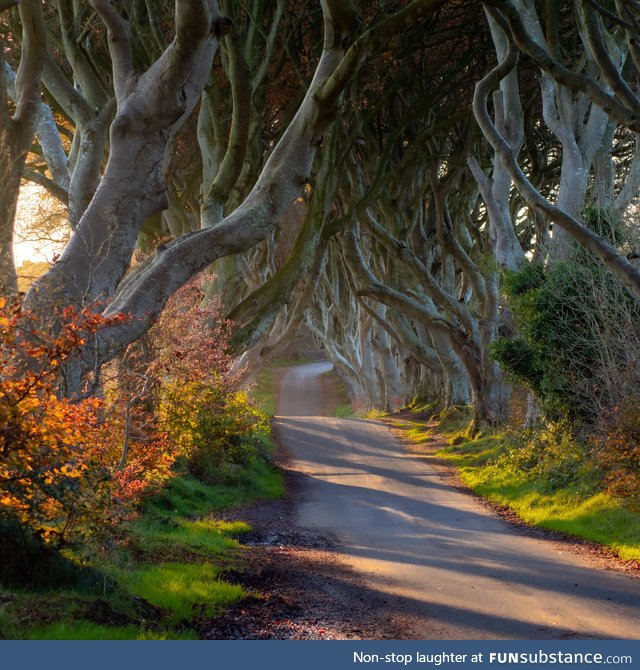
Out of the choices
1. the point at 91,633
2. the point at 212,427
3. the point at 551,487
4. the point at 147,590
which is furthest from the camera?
the point at 212,427

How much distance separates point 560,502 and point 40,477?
9031 mm

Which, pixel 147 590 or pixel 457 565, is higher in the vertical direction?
pixel 147 590

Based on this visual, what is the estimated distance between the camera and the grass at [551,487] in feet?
33.8

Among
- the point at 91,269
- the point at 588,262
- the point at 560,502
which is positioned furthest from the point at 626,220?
the point at 91,269

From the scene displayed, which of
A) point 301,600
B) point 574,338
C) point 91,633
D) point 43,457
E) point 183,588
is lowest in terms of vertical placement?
point 301,600

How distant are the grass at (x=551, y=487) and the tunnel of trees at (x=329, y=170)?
0.87 m

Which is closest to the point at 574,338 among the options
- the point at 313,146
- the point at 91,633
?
the point at 313,146

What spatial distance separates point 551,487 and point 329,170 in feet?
24.9

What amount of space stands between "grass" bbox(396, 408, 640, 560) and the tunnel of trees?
87cm

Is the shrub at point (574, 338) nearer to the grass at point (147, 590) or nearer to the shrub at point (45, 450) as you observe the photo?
the grass at point (147, 590)

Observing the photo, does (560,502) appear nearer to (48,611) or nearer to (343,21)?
(343,21)

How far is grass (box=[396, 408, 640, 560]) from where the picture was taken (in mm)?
10312

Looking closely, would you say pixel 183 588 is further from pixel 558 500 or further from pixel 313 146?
pixel 558 500

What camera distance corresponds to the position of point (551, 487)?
13008 millimetres
